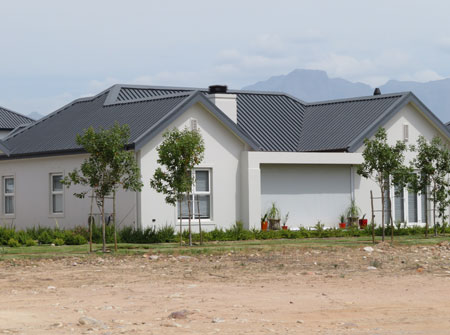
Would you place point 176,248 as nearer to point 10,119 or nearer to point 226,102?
point 226,102

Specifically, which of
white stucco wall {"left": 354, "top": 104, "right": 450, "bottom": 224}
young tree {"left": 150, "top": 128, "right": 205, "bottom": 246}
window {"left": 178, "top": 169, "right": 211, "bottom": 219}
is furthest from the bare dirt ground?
white stucco wall {"left": 354, "top": 104, "right": 450, "bottom": 224}

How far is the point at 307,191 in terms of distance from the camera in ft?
111

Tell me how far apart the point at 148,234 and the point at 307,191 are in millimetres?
7985

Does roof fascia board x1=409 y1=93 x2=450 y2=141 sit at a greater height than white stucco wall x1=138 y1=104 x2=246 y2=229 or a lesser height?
greater

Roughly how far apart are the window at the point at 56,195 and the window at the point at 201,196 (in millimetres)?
4702

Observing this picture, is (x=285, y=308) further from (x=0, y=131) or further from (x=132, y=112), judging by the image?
(x=0, y=131)

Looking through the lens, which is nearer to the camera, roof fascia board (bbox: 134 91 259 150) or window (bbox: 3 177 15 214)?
roof fascia board (bbox: 134 91 259 150)

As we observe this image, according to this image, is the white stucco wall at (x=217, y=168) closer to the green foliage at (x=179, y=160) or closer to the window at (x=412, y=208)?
the green foliage at (x=179, y=160)

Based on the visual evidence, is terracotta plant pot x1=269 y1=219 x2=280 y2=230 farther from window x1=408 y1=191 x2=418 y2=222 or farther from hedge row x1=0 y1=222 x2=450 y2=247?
window x1=408 y1=191 x2=418 y2=222

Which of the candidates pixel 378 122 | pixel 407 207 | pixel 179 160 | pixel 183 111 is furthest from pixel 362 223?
pixel 179 160

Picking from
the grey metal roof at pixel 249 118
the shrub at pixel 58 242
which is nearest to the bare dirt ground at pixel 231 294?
the shrub at pixel 58 242

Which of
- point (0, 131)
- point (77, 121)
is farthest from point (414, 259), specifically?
point (0, 131)

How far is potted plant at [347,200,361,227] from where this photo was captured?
34.0 m

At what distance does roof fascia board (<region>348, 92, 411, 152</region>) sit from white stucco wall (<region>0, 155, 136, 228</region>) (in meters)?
9.24
